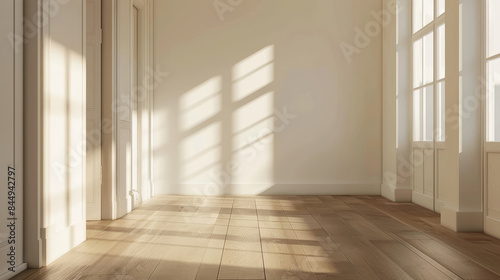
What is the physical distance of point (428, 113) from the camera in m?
4.68

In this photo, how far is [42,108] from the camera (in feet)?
8.75

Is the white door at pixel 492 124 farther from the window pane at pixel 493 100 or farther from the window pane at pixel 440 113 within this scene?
the window pane at pixel 440 113

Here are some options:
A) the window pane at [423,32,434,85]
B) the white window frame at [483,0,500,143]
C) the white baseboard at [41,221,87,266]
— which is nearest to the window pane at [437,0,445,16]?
the window pane at [423,32,434,85]

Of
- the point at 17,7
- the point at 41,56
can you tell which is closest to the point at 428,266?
the point at 41,56

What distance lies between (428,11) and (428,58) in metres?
0.52

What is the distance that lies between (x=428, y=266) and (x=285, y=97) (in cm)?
359

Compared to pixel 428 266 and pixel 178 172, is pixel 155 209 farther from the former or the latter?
pixel 428 266

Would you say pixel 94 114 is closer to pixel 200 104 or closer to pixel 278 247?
pixel 200 104

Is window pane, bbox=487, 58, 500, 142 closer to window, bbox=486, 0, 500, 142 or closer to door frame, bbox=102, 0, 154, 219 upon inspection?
window, bbox=486, 0, 500, 142

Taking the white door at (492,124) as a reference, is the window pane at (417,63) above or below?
above

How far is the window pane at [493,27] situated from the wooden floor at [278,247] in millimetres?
1489

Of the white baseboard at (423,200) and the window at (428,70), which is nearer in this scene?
the window at (428,70)

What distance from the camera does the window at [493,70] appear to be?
10.9 ft

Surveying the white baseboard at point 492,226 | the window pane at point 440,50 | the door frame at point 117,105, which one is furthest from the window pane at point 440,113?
the door frame at point 117,105
